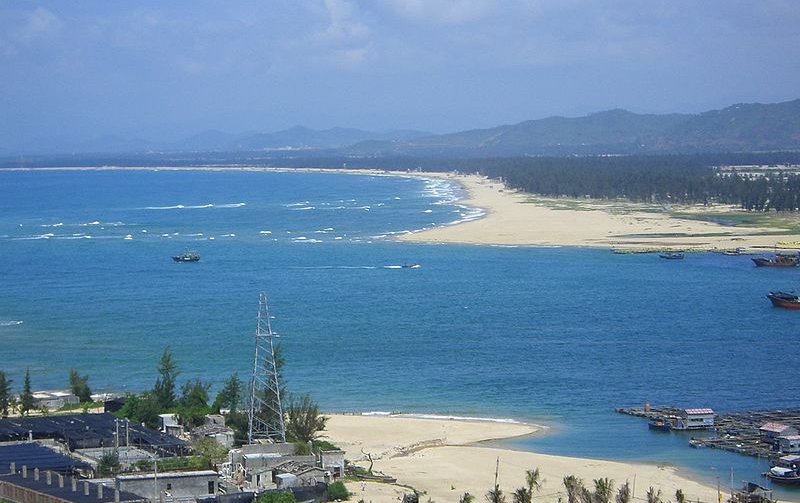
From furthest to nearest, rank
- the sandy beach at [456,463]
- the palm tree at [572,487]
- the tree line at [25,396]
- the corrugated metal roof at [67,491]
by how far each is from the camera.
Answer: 1. the tree line at [25,396]
2. the sandy beach at [456,463]
3. the palm tree at [572,487]
4. the corrugated metal roof at [67,491]

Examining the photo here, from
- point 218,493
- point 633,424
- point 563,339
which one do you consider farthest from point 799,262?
point 218,493

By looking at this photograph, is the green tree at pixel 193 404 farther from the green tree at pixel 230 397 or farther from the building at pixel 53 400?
the building at pixel 53 400

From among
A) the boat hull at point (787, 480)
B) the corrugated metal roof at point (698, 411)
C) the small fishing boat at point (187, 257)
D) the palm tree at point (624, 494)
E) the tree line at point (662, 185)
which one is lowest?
the boat hull at point (787, 480)

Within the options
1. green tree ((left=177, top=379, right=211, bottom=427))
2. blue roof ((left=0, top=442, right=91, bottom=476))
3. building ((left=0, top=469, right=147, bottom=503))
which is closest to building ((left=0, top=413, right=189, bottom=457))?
blue roof ((left=0, top=442, right=91, bottom=476))

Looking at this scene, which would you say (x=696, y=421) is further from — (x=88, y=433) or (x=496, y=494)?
(x=88, y=433)

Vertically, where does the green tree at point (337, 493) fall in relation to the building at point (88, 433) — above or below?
below

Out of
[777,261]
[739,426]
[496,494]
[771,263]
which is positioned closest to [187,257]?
[771,263]

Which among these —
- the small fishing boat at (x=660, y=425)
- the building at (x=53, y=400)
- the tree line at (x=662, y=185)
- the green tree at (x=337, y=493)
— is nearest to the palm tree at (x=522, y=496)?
the green tree at (x=337, y=493)

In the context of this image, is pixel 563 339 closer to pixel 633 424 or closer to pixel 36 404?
pixel 633 424
